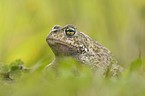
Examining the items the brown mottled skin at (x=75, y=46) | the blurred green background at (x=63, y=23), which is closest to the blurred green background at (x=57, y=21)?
the blurred green background at (x=63, y=23)

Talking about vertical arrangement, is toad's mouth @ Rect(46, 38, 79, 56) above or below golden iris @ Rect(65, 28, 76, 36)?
below

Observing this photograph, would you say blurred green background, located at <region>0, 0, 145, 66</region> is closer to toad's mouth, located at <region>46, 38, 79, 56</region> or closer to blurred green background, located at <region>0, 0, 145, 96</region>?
blurred green background, located at <region>0, 0, 145, 96</region>

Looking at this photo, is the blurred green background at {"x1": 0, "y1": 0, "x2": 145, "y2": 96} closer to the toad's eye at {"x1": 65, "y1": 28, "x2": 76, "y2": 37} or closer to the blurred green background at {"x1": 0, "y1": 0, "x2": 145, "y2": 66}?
the blurred green background at {"x1": 0, "y1": 0, "x2": 145, "y2": 66}

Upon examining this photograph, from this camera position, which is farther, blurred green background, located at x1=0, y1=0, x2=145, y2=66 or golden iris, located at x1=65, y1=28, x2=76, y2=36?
blurred green background, located at x1=0, y1=0, x2=145, y2=66

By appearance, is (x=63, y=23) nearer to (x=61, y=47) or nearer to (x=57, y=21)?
(x=57, y=21)

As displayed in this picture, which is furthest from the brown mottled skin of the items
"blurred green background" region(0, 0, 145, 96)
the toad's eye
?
"blurred green background" region(0, 0, 145, 96)

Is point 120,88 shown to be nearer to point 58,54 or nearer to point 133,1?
point 58,54

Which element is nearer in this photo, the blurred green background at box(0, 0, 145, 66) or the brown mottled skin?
the brown mottled skin
